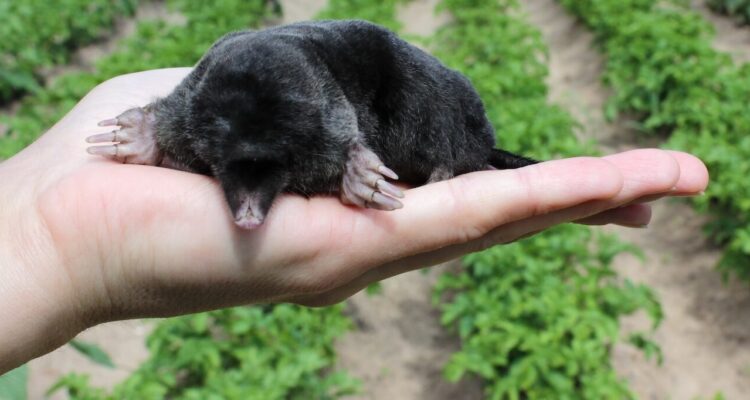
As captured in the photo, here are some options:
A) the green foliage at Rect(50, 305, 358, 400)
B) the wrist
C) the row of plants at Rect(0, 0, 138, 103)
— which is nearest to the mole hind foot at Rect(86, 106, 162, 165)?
the wrist

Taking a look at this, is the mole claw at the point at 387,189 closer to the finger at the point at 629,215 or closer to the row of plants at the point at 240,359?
the finger at the point at 629,215

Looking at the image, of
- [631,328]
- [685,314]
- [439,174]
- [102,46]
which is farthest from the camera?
[102,46]

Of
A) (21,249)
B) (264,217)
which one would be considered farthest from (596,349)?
(21,249)

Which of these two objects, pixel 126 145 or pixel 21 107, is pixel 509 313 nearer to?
pixel 126 145

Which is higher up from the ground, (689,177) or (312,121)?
(312,121)

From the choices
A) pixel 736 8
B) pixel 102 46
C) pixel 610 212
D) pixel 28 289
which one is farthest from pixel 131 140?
pixel 736 8

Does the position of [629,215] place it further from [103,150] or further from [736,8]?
[736,8]
